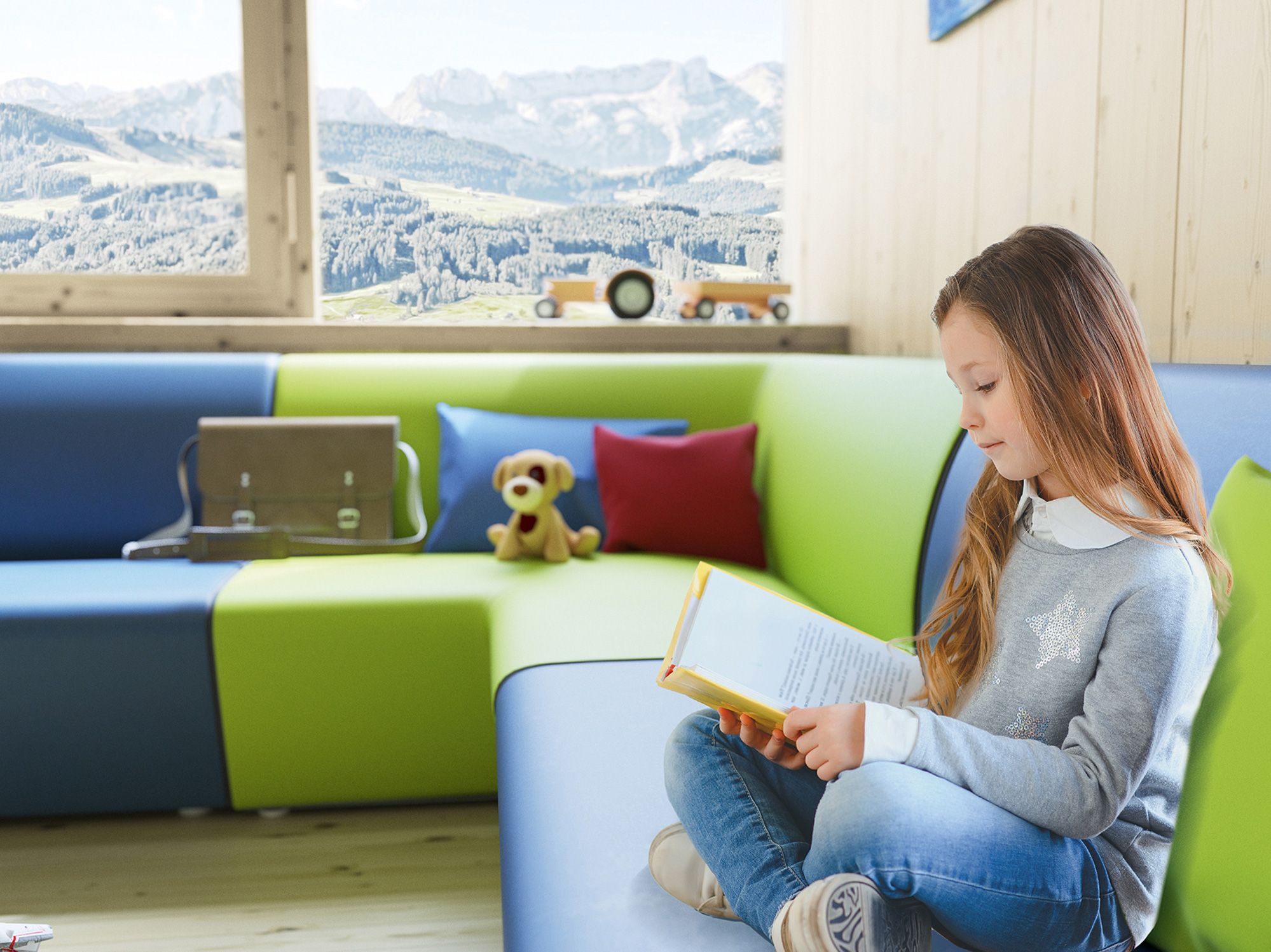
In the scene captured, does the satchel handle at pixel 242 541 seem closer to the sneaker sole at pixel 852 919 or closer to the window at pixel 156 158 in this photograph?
the window at pixel 156 158

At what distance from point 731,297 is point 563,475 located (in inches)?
36.2

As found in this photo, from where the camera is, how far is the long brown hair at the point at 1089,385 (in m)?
0.78

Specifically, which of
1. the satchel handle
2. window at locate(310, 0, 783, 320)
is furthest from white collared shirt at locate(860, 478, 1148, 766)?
window at locate(310, 0, 783, 320)

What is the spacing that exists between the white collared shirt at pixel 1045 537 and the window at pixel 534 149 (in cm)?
217

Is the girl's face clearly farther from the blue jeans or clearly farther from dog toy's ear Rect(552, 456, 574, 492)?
dog toy's ear Rect(552, 456, 574, 492)

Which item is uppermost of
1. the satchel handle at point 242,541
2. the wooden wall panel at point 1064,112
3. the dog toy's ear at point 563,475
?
the wooden wall panel at point 1064,112

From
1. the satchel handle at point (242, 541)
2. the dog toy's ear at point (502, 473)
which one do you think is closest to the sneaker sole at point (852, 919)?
the dog toy's ear at point (502, 473)

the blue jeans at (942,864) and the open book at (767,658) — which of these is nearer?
the blue jeans at (942,864)

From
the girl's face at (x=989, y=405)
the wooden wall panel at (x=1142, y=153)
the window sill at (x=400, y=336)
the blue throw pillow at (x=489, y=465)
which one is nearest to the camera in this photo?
the girl's face at (x=989, y=405)

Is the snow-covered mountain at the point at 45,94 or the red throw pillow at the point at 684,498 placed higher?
the snow-covered mountain at the point at 45,94

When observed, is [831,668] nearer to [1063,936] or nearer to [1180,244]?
[1063,936]

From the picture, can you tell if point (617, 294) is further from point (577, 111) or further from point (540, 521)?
point (540, 521)

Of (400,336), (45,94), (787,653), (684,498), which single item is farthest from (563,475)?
(45,94)

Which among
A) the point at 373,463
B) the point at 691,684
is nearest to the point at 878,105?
the point at 373,463
